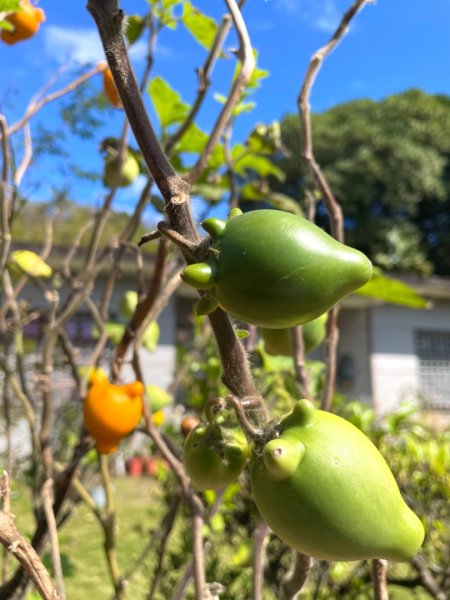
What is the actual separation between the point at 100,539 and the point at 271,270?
4413 mm

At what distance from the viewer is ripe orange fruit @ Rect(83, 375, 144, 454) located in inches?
29.0

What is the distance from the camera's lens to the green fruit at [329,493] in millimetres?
→ 358

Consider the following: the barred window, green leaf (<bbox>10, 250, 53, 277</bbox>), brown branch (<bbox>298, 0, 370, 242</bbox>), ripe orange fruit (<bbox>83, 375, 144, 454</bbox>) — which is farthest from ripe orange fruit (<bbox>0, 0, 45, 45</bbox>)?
the barred window

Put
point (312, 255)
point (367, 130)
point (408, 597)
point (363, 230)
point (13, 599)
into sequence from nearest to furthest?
point (312, 255)
point (13, 599)
point (408, 597)
point (363, 230)
point (367, 130)

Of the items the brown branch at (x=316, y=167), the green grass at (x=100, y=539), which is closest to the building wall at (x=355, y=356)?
the green grass at (x=100, y=539)

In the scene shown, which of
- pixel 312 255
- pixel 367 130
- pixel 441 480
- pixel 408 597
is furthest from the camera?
pixel 367 130

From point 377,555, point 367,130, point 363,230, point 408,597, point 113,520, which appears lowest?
point 408,597

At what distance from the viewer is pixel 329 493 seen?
358 mm

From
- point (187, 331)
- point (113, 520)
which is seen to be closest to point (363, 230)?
point (187, 331)

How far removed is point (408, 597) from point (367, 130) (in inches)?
559

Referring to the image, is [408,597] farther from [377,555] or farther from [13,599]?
[377,555]

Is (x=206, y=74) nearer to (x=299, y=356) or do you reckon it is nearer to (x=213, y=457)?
(x=299, y=356)

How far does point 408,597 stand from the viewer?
9.34ft

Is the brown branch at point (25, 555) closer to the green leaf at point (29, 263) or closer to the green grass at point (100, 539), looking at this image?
the green leaf at point (29, 263)
